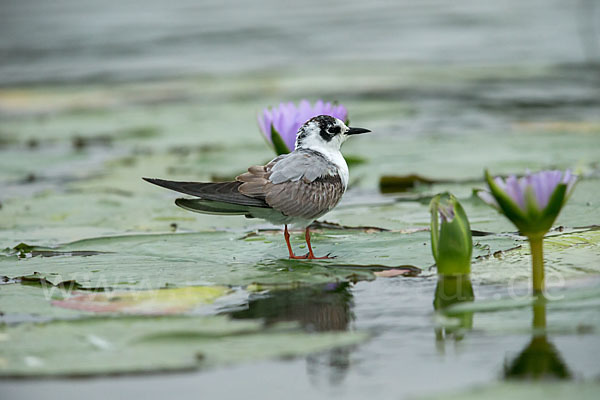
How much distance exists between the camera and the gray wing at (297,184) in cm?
359

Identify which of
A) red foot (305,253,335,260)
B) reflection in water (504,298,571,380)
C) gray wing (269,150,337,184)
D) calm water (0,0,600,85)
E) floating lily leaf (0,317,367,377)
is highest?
calm water (0,0,600,85)

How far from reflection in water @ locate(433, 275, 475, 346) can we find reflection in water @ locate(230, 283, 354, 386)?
314mm

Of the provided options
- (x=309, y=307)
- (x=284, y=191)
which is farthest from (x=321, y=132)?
(x=309, y=307)

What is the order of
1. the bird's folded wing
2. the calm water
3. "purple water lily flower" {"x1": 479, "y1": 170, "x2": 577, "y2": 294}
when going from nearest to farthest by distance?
"purple water lily flower" {"x1": 479, "y1": 170, "x2": 577, "y2": 294} < the bird's folded wing < the calm water

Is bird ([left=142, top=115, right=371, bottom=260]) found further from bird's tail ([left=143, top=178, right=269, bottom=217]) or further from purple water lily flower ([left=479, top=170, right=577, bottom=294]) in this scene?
purple water lily flower ([left=479, top=170, right=577, bottom=294])

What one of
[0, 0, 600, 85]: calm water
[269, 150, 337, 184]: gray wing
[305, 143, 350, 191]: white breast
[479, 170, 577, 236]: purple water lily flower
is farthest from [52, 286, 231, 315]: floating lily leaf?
[0, 0, 600, 85]: calm water

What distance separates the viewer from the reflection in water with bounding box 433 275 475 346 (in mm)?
2621

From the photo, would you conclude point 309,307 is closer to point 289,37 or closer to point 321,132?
point 321,132

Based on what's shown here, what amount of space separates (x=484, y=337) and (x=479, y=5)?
1968 centimetres

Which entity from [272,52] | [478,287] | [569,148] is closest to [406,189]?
[569,148]

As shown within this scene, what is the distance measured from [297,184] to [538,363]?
1582 millimetres

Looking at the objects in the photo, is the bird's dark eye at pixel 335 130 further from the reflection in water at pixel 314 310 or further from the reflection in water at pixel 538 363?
the reflection in water at pixel 538 363

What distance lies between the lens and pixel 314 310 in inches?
116

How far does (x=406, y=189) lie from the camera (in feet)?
17.5
